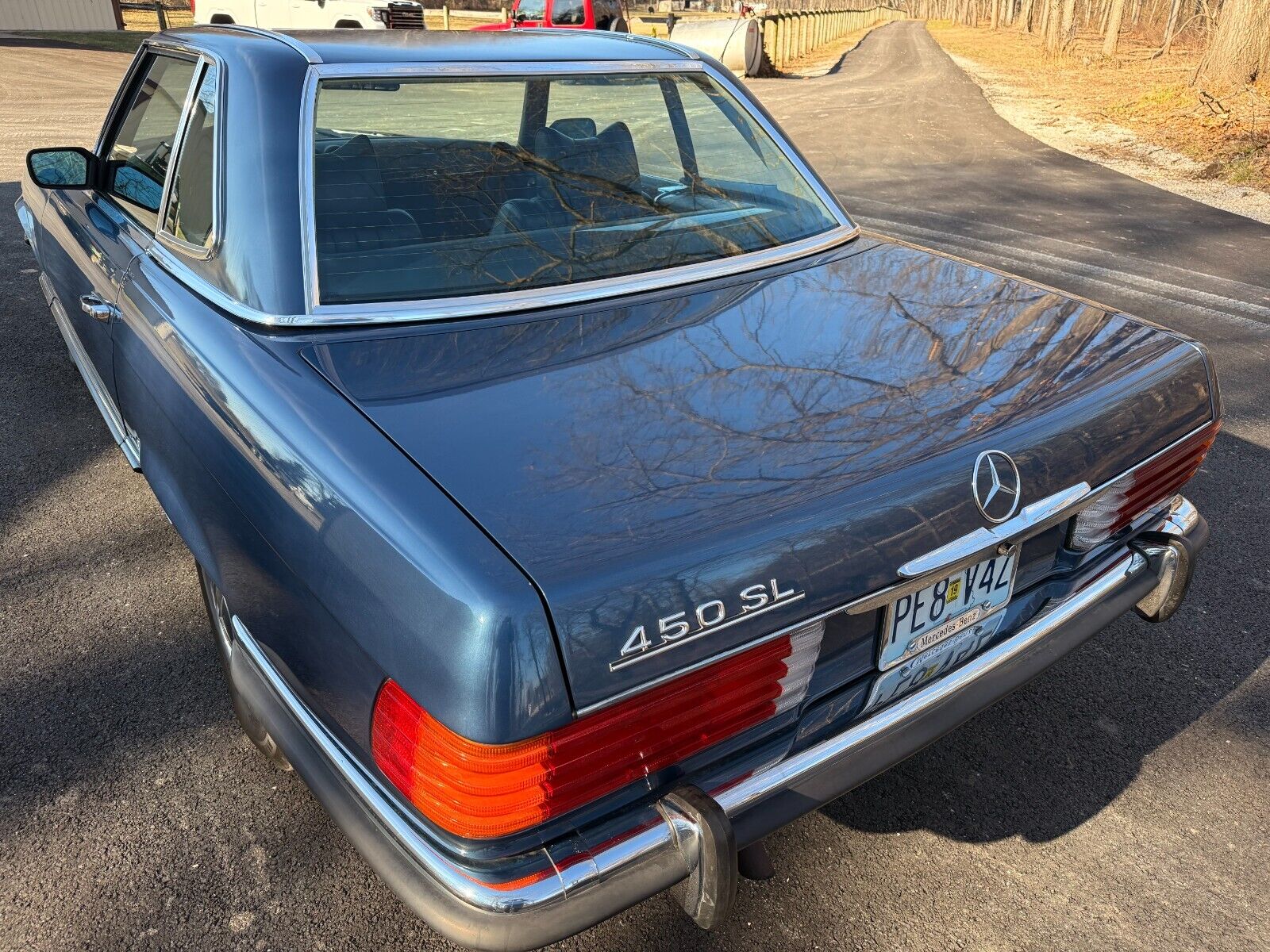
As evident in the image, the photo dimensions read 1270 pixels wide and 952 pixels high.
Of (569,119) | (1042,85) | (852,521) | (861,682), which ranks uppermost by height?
(569,119)

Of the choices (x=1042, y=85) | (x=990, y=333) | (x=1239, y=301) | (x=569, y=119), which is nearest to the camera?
(x=990, y=333)

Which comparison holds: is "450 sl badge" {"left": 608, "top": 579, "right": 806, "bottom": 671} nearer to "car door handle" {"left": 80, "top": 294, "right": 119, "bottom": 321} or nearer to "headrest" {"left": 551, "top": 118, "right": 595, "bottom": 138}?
"headrest" {"left": 551, "top": 118, "right": 595, "bottom": 138}

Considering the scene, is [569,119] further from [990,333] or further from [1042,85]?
[1042,85]

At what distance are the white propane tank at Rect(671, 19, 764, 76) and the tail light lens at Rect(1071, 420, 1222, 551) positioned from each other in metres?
20.8

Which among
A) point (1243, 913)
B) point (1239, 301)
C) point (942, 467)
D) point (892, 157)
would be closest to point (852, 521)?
point (942, 467)

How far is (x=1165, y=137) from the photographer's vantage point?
1321 centimetres

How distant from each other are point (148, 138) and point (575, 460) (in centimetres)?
240

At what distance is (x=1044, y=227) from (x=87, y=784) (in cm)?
809

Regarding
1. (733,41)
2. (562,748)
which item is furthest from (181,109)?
(733,41)

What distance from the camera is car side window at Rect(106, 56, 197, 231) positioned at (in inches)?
111

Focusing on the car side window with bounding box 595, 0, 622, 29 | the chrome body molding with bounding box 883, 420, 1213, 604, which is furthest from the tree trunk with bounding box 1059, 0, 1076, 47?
the chrome body molding with bounding box 883, 420, 1213, 604

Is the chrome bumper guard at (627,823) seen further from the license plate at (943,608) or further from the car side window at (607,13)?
the car side window at (607,13)

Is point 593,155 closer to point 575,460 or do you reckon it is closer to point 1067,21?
point 575,460

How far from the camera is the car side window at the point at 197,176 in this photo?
231 centimetres
